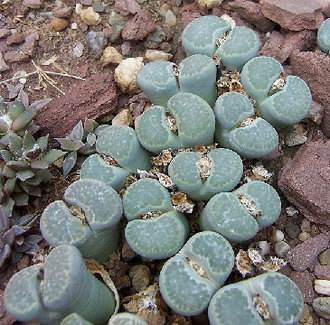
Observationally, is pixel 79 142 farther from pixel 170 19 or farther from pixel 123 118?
pixel 170 19

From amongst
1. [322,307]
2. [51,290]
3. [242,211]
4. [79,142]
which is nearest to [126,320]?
[51,290]

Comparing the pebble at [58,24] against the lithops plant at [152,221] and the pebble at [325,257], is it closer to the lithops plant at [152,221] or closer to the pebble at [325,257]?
the lithops plant at [152,221]

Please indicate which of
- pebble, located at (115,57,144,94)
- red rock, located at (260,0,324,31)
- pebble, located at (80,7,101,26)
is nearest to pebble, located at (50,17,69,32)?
pebble, located at (80,7,101,26)

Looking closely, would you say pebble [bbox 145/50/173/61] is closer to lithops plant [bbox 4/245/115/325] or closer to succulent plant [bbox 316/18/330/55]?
succulent plant [bbox 316/18/330/55]

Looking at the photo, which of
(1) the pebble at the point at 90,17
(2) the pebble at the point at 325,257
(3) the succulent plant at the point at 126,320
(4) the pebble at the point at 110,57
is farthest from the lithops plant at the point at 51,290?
(1) the pebble at the point at 90,17

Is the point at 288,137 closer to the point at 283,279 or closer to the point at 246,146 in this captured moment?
the point at 246,146

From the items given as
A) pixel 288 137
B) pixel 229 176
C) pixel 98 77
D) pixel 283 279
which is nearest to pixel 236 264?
pixel 283 279
